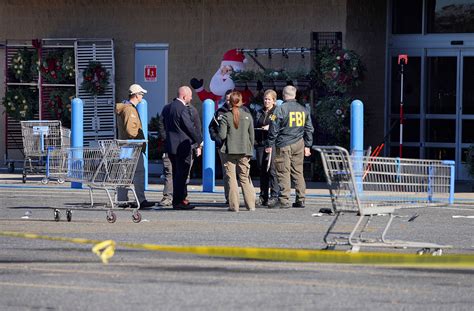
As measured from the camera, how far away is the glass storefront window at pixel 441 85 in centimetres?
2647

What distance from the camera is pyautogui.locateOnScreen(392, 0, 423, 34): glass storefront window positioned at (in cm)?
2670

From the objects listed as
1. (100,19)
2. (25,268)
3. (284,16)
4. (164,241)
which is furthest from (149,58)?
(25,268)

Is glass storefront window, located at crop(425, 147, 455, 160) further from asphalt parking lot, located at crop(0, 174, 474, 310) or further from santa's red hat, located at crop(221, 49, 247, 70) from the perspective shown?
asphalt parking lot, located at crop(0, 174, 474, 310)

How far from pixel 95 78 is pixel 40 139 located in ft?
11.8

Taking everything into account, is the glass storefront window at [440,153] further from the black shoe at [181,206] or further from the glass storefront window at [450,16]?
the black shoe at [181,206]

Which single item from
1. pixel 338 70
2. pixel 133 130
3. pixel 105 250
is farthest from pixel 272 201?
pixel 105 250

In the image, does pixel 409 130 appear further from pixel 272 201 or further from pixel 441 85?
pixel 272 201

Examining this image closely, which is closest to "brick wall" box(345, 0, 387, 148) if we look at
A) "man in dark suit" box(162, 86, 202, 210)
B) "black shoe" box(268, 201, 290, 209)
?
"black shoe" box(268, 201, 290, 209)

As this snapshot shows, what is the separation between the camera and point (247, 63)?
2641 centimetres

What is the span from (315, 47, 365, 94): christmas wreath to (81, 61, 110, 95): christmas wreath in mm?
5302

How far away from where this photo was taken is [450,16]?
26.4 metres

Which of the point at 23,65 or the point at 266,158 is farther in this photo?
the point at 23,65

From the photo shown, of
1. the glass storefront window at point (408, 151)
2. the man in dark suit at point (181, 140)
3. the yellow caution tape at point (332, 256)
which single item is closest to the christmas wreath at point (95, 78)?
the glass storefront window at point (408, 151)

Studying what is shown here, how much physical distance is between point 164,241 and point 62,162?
151 inches
